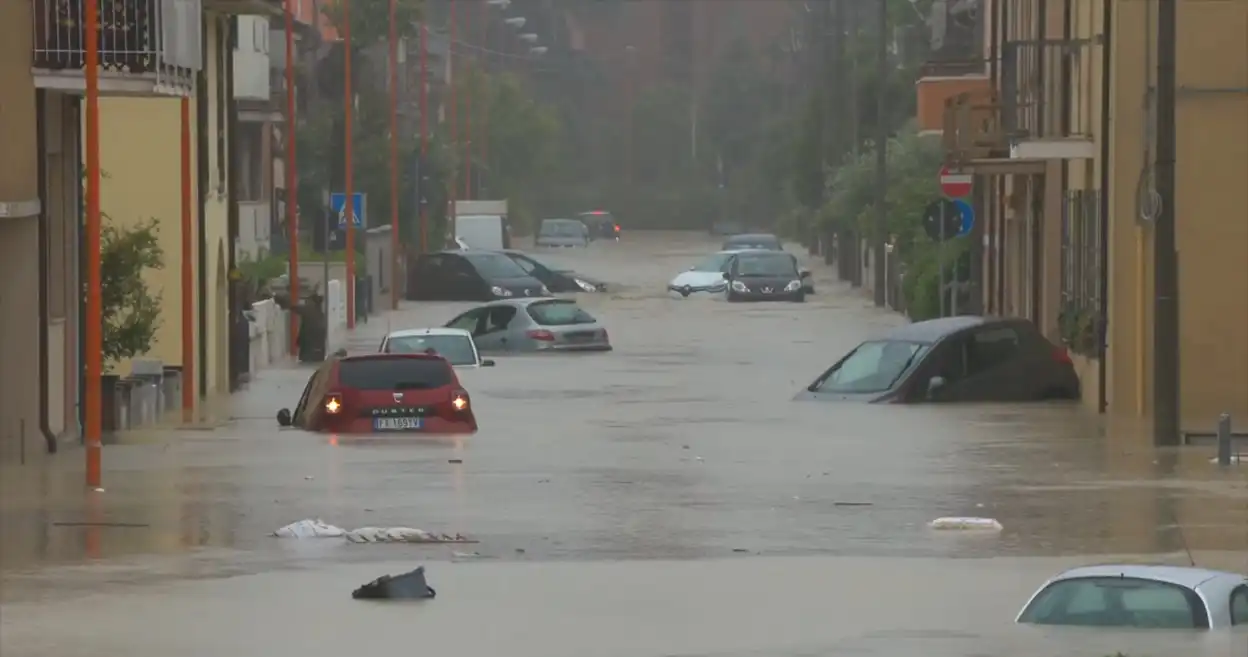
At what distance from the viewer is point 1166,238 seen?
2877cm

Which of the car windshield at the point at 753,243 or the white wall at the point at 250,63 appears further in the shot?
the car windshield at the point at 753,243

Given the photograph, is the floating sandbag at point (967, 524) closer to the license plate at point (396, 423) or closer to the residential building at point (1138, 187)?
the residential building at point (1138, 187)

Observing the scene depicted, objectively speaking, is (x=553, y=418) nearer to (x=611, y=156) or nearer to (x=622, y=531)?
(x=622, y=531)

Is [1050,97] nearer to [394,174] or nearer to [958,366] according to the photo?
[958,366]

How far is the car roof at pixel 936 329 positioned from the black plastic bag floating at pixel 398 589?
2008 cm

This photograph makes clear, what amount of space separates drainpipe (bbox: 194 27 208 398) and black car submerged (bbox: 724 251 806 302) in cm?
3477

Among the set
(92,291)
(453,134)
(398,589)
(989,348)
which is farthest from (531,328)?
(453,134)

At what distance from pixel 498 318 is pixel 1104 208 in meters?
20.1

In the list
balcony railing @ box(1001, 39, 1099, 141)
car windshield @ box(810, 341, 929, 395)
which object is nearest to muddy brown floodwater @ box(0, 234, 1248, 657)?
car windshield @ box(810, 341, 929, 395)

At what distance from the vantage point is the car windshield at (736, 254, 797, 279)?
75688mm

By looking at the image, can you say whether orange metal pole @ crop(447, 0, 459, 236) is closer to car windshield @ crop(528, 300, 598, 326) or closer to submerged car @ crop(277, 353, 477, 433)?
car windshield @ crop(528, 300, 598, 326)

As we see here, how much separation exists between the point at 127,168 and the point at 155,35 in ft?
30.8

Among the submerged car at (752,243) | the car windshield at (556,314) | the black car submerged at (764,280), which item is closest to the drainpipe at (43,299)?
the car windshield at (556,314)

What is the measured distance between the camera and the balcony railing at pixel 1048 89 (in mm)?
37281
